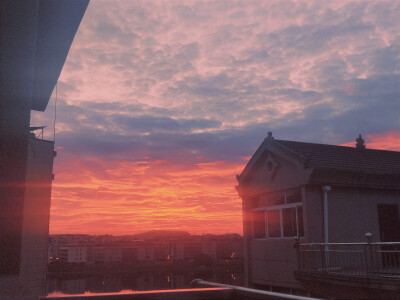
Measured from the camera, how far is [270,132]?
22641mm

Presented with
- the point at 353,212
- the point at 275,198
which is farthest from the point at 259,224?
the point at 353,212

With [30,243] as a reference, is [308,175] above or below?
above

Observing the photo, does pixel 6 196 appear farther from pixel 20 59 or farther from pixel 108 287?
pixel 108 287

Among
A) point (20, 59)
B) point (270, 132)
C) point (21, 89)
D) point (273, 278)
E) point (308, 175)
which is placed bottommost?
point (273, 278)

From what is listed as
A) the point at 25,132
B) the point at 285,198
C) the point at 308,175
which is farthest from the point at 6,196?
the point at 285,198

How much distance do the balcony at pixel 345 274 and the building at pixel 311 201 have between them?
1319 millimetres

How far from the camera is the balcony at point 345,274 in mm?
12961

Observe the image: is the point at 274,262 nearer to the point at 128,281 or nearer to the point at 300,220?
the point at 300,220

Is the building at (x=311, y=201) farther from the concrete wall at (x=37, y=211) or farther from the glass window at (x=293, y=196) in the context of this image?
the concrete wall at (x=37, y=211)

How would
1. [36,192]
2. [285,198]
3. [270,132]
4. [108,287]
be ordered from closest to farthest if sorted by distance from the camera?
[285,198]
[270,132]
[36,192]
[108,287]

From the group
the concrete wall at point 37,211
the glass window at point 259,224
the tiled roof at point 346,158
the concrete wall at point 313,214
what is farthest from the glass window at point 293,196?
the concrete wall at point 37,211

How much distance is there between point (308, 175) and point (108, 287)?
170 m

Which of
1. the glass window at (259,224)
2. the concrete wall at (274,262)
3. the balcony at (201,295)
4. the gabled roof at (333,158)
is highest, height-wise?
the gabled roof at (333,158)

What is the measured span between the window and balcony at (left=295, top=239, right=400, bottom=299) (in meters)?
1.88
